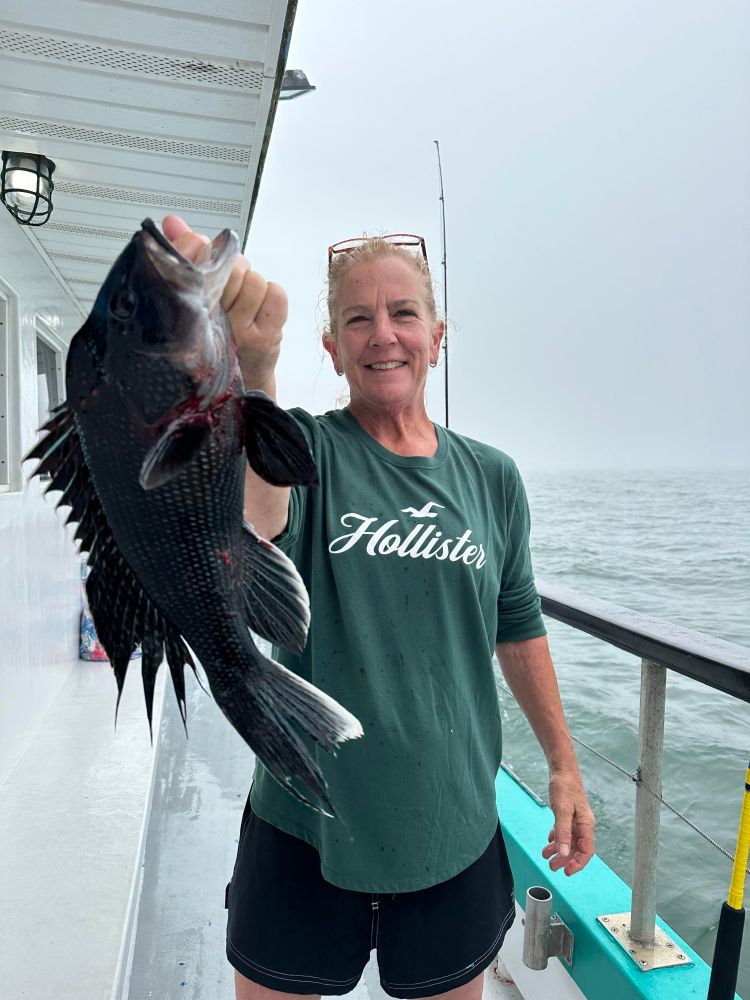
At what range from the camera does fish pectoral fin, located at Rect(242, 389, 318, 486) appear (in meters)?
0.75

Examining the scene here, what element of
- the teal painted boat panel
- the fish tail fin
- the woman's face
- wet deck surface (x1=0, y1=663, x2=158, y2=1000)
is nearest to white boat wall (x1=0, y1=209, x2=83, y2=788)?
wet deck surface (x1=0, y1=663, x2=158, y2=1000)

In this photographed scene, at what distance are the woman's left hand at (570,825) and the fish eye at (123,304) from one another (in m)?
1.44

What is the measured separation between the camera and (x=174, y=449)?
0.71 m

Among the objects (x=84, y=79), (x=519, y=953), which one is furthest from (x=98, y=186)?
(x=519, y=953)

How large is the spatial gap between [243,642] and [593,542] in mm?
19076

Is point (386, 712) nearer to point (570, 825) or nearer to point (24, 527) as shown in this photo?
point (570, 825)

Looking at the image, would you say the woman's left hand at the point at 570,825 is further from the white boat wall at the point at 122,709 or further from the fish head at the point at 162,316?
the fish head at the point at 162,316

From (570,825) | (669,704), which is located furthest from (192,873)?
(669,704)

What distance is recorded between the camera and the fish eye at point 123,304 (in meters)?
0.74

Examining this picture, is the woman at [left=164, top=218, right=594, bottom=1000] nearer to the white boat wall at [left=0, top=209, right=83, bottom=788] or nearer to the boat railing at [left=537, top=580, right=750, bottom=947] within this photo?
the boat railing at [left=537, top=580, right=750, bottom=947]

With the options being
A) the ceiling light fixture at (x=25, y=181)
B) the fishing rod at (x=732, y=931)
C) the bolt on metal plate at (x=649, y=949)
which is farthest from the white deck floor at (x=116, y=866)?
the ceiling light fixture at (x=25, y=181)

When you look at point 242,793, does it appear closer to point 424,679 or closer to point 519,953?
point 519,953

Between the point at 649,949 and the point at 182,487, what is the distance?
192 cm

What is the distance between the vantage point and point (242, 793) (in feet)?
12.2
